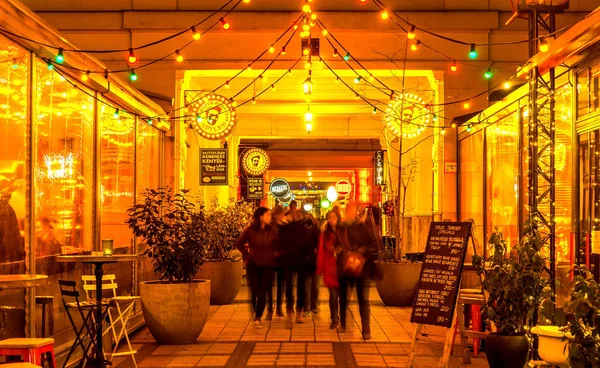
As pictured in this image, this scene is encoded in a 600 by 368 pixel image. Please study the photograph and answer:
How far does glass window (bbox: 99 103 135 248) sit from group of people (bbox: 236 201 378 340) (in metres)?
1.78

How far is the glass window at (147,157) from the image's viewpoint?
13477mm

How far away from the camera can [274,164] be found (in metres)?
36.9

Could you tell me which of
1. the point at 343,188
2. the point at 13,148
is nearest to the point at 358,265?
the point at 13,148

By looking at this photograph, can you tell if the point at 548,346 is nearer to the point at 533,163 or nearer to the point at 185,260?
the point at 533,163

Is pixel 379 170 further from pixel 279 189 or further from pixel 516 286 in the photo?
pixel 516 286

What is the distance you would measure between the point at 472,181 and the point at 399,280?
2572 mm

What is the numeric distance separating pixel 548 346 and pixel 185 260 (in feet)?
16.4

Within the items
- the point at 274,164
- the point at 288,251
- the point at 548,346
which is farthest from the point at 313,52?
the point at 274,164

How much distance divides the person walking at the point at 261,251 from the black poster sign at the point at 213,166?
16.6ft

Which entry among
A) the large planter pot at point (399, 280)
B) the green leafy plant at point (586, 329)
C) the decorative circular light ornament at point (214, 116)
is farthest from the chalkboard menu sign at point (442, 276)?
the decorative circular light ornament at point (214, 116)

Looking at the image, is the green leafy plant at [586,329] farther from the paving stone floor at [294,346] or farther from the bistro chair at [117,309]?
the bistro chair at [117,309]

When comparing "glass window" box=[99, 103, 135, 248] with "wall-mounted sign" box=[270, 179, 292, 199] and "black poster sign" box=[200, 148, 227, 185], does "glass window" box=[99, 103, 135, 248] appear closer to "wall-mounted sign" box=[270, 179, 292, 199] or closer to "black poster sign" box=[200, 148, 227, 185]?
"black poster sign" box=[200, 148, 227, 185]

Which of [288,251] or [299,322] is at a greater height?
[288,251]

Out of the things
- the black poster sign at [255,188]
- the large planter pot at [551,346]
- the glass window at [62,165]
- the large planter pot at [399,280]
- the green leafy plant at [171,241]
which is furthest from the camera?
the black poster sign at [255,188]
